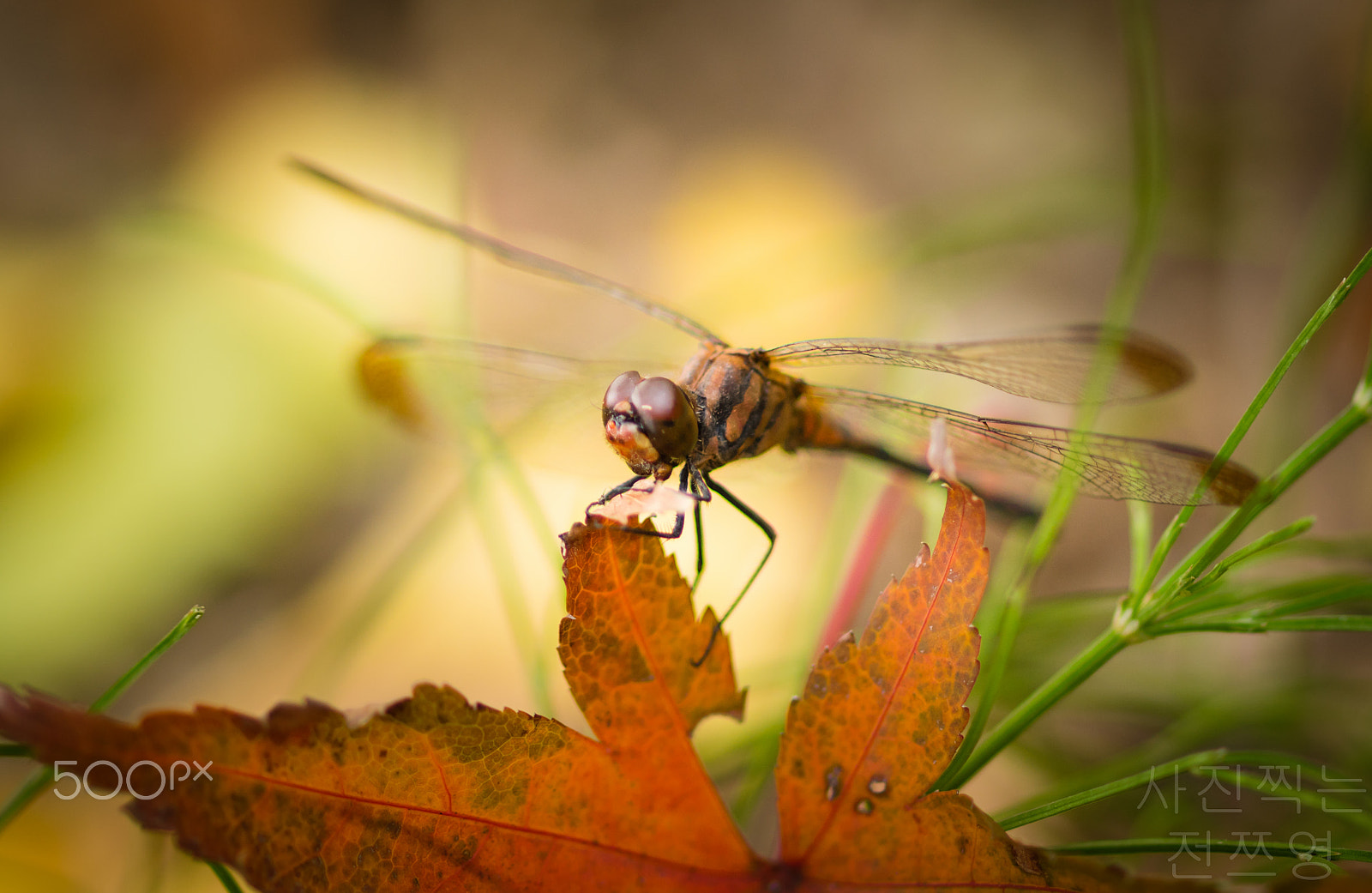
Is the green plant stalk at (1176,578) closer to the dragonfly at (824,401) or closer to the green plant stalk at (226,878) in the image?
the dragonfly at (824,401)

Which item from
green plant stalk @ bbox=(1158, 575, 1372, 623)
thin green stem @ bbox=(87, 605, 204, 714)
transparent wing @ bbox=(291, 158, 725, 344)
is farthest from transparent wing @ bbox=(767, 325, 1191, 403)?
thin green stem @ bbox=(87, 605, 204, 714)

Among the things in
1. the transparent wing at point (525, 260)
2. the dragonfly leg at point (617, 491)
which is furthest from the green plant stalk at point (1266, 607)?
the transparent wing at point (525, 260)

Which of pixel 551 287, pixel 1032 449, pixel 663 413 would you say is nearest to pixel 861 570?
pixel 1032 449

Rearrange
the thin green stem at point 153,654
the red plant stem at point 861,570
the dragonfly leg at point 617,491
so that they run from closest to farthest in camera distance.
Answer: the thin green stem at point 153,654 → the dragonfly leg at point 617,491 → the red plant stem at point 861,570

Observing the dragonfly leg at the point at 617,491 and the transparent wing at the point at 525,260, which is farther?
the transparent wing at the point at 525,260

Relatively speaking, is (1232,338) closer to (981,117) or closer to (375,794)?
(981,117)

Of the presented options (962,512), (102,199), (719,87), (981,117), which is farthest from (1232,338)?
(102,199)
